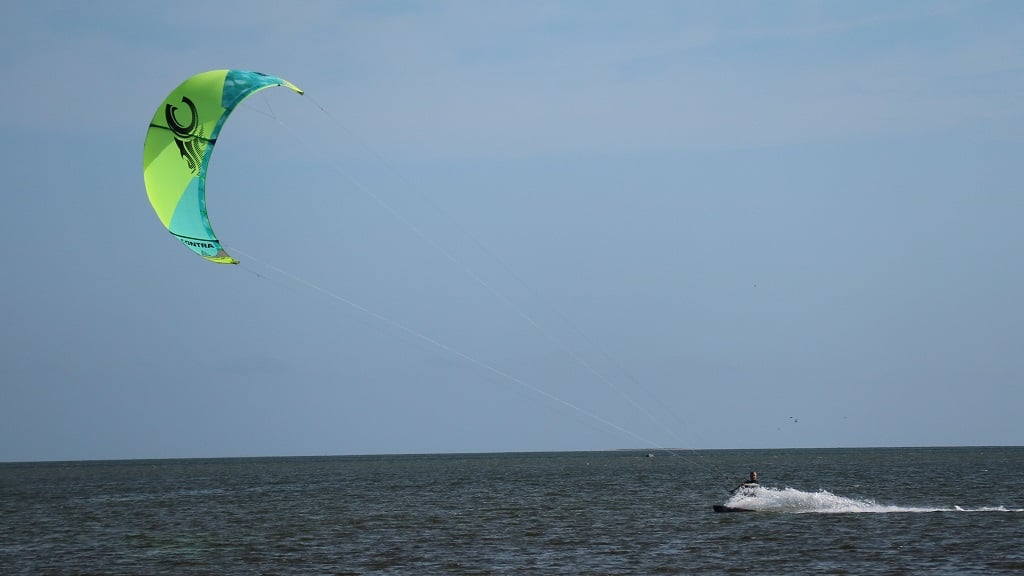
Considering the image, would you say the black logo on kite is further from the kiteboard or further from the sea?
the kiteboard

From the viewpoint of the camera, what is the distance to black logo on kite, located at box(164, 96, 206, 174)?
2888 centimetres

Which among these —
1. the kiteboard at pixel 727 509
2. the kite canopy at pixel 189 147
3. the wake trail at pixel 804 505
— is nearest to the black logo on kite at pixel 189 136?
the kite canopy at pixel 189 147

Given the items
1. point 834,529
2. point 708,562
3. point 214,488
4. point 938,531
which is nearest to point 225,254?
point 708,562

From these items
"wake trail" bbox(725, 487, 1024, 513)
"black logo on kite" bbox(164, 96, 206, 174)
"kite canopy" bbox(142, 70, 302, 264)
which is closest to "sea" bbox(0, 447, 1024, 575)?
"wake trail" bbox(725, 487, 1024, 513)

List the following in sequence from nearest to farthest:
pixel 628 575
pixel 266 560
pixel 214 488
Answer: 1. pixel 628 575
2. pixel 266 560
3. pixel 214 488

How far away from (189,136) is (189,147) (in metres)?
0.27

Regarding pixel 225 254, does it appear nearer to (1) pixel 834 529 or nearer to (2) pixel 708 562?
(2) pixel 708 562

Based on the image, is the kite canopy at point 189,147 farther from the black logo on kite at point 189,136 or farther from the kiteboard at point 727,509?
the kiteboard at point 727,509

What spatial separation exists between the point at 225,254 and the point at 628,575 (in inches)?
489

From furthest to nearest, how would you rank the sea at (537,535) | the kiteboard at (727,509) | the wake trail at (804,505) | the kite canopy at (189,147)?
the kiteboard at (727,509), the wake trail at (804,505), the sea at (537,535), the kite canopy at (189,147)

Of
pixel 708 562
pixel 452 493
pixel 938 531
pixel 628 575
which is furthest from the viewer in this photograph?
pixel 452 493

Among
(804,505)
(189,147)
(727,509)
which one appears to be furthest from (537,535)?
(189,147)

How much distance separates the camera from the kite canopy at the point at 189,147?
94.4 ft

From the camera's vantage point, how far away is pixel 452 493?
6669cm
